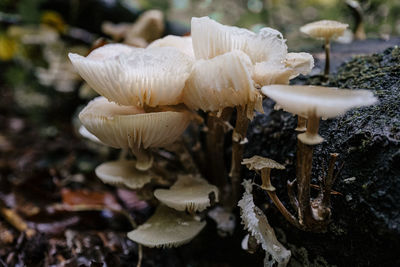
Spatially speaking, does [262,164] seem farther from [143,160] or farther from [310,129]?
[143,160]

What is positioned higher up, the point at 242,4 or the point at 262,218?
the point at 242,4

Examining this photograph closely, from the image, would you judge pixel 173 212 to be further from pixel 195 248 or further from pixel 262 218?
pixel 262 218

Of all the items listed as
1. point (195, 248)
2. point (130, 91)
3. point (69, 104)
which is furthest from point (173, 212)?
point (69, 104)

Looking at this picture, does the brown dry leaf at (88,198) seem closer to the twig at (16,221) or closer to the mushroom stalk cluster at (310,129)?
the twig at (16,221)

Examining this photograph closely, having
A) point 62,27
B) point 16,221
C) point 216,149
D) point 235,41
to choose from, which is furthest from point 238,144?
point 62,27

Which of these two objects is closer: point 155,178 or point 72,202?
point 155,178

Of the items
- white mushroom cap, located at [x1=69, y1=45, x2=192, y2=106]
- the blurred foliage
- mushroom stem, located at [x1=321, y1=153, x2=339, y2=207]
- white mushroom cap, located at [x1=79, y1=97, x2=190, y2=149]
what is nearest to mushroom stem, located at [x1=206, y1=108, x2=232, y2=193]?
white mushroom cap, located at [x1=79, y1=97, x2=190, y2=149]
